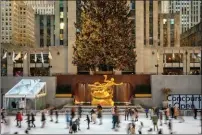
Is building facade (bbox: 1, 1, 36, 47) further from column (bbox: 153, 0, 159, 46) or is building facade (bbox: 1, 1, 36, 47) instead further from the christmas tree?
the christmas tree

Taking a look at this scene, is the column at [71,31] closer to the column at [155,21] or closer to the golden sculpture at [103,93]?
the golden sculpture at [103,93]

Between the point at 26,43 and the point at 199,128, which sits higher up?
the point at 26,43

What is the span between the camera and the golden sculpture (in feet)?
137

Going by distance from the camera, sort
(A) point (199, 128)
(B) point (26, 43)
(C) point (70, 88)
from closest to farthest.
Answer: (A) point (199, 128) < (C) point (70, 88) < (B) point (26, 43)

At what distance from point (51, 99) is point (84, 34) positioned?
9440 mm

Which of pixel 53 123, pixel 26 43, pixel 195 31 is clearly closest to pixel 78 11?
pixel 53 123

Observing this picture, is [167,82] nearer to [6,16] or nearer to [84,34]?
[84,34]

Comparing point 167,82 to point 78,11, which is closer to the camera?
point 167,82

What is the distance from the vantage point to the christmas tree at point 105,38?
4819 cm

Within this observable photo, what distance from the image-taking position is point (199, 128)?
91.9 feet

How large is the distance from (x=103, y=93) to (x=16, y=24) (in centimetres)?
13027

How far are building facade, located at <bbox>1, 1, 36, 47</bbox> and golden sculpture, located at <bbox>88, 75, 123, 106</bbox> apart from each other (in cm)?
10639

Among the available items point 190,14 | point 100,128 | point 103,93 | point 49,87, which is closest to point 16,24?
point 190,14

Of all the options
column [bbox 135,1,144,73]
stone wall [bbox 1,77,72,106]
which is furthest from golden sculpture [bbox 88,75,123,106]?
column [bbox 135,1,144,73]
